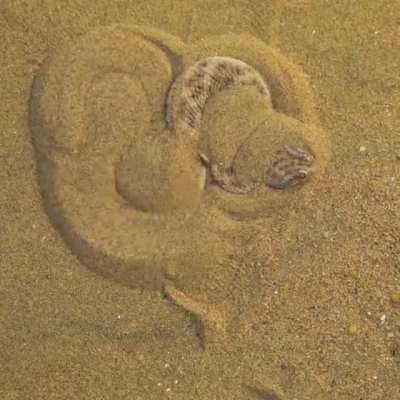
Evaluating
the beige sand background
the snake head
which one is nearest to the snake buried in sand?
the snake head

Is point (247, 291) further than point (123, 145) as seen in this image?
No

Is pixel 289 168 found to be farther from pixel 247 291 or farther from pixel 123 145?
pixel 123 145

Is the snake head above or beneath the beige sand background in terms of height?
above

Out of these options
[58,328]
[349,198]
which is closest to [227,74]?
[349,198]

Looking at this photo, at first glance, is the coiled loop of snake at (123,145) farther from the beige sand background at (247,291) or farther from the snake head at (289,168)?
the snake head at (289,168)

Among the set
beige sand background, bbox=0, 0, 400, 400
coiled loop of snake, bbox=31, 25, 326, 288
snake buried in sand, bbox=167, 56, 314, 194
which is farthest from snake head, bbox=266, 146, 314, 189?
coiled loop of snake, bbox=31, 25, 326, 288

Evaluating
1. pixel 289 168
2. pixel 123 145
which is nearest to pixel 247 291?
pixel 289 168

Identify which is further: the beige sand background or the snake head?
the snake head

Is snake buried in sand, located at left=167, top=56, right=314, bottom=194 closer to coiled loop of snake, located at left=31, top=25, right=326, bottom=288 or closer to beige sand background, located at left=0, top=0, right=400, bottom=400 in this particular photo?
coiled loop of snake, located at left=31, top=25, right=326, bottom=288
